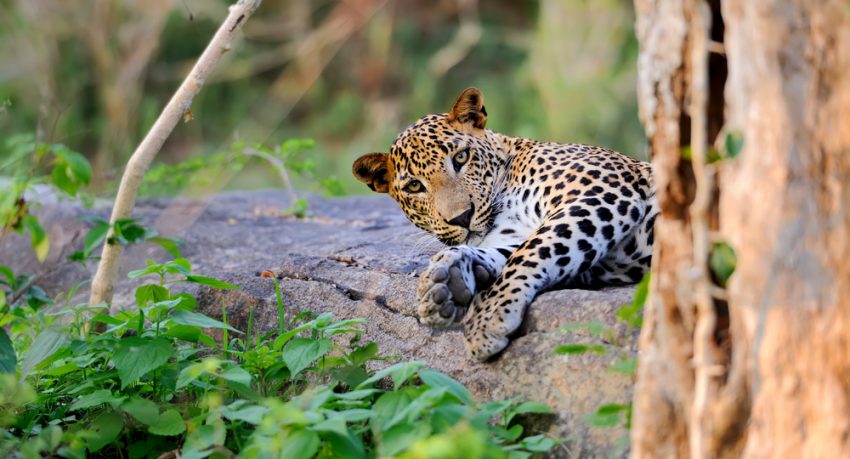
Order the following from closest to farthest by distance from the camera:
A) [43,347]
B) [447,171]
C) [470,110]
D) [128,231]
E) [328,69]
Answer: [43,347] → [128,231] → [447,171] → [470,110] → [328,69]

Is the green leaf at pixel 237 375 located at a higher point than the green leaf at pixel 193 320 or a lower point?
lower

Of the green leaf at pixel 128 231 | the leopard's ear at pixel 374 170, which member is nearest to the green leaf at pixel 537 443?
the green leaf at pixel 128 231

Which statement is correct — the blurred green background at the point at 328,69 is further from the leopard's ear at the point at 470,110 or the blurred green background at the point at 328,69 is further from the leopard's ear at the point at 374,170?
the leopard's ear at the point at 470,110

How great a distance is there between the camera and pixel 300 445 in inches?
127

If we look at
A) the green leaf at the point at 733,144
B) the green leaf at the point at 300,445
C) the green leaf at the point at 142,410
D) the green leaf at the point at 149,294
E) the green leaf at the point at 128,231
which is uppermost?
the green leaf at the point at 733,144

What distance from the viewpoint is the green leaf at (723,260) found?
2773 millimetres

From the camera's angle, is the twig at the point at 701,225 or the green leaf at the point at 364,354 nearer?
the twig at the point at 701,225

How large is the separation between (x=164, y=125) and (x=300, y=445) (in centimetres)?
216

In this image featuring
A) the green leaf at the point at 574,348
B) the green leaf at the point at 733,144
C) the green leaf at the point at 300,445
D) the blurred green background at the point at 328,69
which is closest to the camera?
the green leaf at the point at 733,144

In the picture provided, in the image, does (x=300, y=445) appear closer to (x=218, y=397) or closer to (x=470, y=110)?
(x=218, y=397)

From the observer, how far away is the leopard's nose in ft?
17.6

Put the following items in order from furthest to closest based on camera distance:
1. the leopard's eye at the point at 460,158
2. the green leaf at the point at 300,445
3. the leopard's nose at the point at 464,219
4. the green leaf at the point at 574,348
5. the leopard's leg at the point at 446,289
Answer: the leopard's eye at the point at 460,158, the leopard's nose at the point at 464,219, the leopard's leg at the point at 446,289, the green leaf at the point at 574,348, the green leaf at the point at 300,445

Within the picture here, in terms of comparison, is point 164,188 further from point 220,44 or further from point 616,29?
point 616,29

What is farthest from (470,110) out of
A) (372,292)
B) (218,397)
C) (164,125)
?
(218,397)
